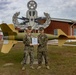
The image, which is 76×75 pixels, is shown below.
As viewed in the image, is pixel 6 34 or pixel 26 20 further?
pixel 26 20

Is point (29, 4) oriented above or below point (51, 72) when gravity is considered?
above

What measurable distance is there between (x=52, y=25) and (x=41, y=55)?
1212 inches

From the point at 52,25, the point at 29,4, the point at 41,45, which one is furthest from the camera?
the point at 52,25

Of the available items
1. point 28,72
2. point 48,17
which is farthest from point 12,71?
point 48,17

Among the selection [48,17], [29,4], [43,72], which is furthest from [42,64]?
[48,17]

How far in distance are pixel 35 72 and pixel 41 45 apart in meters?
1.33

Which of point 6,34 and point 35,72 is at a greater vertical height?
point 6,34

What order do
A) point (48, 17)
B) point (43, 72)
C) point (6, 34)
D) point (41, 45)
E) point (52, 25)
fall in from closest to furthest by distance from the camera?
point (43, 72), point (41, 45), point (6, 34), point (48, 17), point (52, 25)

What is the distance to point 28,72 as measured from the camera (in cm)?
1073

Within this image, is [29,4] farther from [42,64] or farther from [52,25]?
[42,64]

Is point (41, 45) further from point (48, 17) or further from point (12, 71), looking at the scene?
point (48, 17)

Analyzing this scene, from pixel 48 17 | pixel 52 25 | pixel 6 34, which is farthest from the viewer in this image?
pixel 52 25

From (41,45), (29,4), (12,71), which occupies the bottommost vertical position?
(12,71)

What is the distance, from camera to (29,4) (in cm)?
3475
